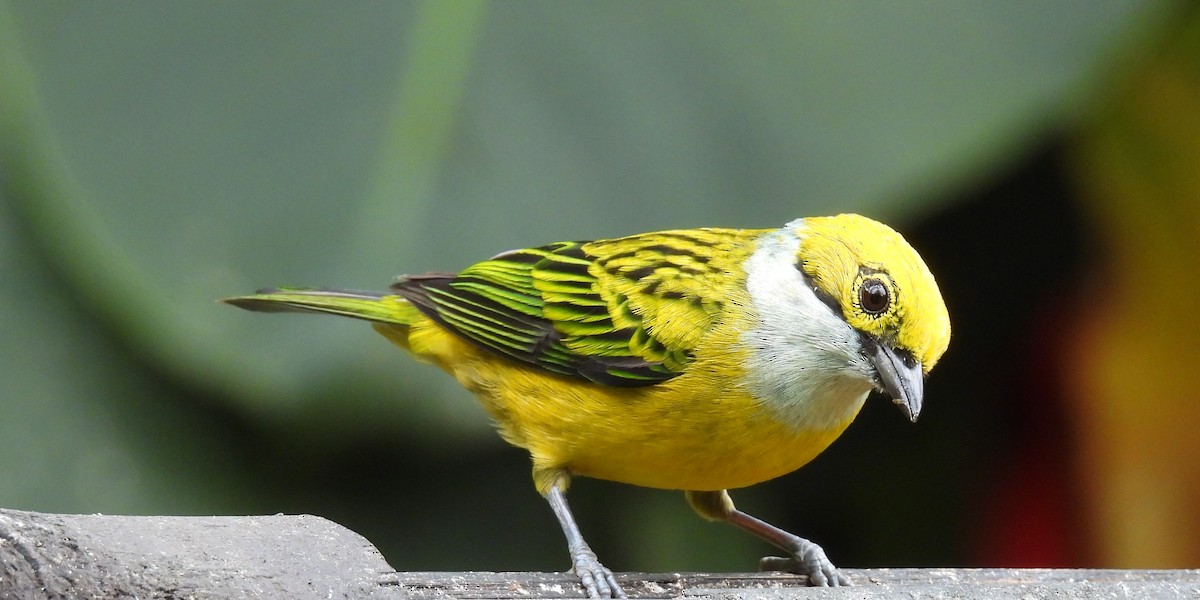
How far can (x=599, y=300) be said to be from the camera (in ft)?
10.7

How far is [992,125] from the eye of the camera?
321cm

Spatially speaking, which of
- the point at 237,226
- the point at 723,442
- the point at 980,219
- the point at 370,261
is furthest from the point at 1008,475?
the point at 237,226

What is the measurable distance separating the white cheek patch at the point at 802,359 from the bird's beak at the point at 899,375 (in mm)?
37

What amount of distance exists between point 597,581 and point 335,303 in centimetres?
105

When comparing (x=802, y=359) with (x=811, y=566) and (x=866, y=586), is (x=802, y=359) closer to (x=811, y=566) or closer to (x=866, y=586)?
(x=811, y=566)

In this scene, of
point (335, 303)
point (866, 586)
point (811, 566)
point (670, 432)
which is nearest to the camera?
point (866, 586)

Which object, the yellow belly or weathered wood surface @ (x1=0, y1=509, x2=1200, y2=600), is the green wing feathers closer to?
the yellow belly

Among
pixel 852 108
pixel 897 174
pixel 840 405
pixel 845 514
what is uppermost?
pixel 852 108

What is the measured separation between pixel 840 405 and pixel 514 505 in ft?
4.49

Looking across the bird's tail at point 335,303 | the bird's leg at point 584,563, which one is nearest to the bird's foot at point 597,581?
the bird's leg at point 584,563

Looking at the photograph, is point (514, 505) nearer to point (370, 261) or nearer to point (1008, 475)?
point (370, 261)

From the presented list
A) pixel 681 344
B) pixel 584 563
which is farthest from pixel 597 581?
pixel 681 344

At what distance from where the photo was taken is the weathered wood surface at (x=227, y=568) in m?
1.60

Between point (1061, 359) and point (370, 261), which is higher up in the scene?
point (370, 261)
